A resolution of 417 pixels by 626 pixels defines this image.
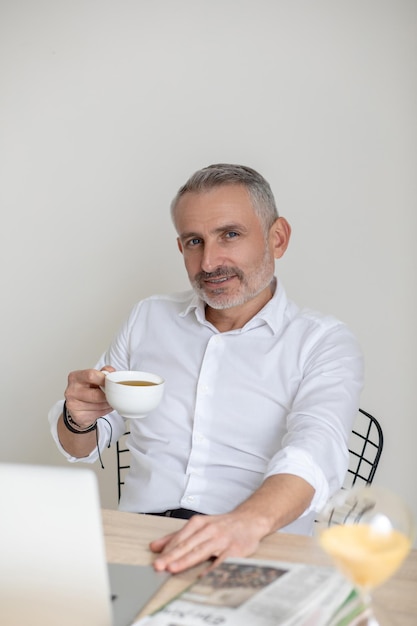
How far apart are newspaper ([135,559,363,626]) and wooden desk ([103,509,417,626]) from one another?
50 millimetres

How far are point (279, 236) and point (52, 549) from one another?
4.26ft

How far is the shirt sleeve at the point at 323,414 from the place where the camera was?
1538mm

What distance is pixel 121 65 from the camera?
2689mm

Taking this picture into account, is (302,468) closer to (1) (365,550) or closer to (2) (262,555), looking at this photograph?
(2) (262,555)

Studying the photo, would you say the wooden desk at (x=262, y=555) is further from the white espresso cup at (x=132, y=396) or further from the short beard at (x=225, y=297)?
the short beard at (x=225, y=297)

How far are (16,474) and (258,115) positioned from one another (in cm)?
190

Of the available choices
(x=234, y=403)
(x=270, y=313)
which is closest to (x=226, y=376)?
(x=234, y=403)

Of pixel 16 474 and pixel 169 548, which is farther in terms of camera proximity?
pixel 169 548

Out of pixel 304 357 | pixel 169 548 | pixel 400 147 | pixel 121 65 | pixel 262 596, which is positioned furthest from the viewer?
pixel 121 65

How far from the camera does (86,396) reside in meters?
1.69

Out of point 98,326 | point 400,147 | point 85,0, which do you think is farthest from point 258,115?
point 98,326

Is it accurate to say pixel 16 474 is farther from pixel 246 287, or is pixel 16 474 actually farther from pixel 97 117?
pixel 97 117

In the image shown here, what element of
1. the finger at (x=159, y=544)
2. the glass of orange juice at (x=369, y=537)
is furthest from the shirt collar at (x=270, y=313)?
the glass of orange juice at (x=369, y=537)

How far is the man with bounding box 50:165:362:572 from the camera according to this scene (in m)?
1.80
